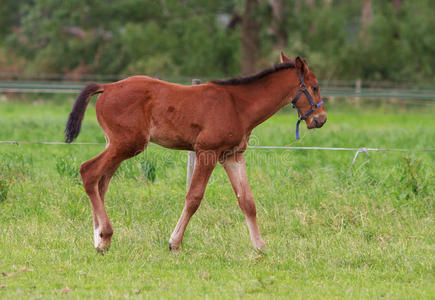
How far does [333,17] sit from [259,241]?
27.0m

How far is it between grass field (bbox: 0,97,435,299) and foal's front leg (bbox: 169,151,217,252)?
0.16 metres

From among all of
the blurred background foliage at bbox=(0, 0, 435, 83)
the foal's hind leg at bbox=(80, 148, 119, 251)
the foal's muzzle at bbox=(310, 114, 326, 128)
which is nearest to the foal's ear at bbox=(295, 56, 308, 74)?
the foal's muzzle at bbox=(310, 114, 326, 128)

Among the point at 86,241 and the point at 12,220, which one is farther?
the point at 12,220

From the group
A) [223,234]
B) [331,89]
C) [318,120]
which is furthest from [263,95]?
[331,89]

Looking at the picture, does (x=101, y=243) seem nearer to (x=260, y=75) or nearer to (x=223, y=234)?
(x=223, y=234)

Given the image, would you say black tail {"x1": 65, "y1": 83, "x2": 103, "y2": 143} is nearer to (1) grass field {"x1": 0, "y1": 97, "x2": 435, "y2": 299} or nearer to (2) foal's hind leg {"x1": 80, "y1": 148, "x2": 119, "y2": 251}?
(2) foal's hind leg {"x1": 80, "y1": 148, "x2": 119, "y2": 251}

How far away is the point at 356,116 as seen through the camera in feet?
73.0

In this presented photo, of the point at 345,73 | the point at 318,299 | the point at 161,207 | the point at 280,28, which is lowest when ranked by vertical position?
the point at 318,299

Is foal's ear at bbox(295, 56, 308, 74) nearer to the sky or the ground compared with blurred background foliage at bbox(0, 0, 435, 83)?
nearer to the ground

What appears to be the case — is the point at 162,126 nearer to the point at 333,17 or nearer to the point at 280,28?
the point at 280,28

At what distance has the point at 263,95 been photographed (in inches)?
245

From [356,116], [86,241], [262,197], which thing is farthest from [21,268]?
[356,116]

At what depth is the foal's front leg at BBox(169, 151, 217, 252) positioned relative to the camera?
19.9 feet

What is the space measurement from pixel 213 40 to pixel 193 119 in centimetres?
2657
